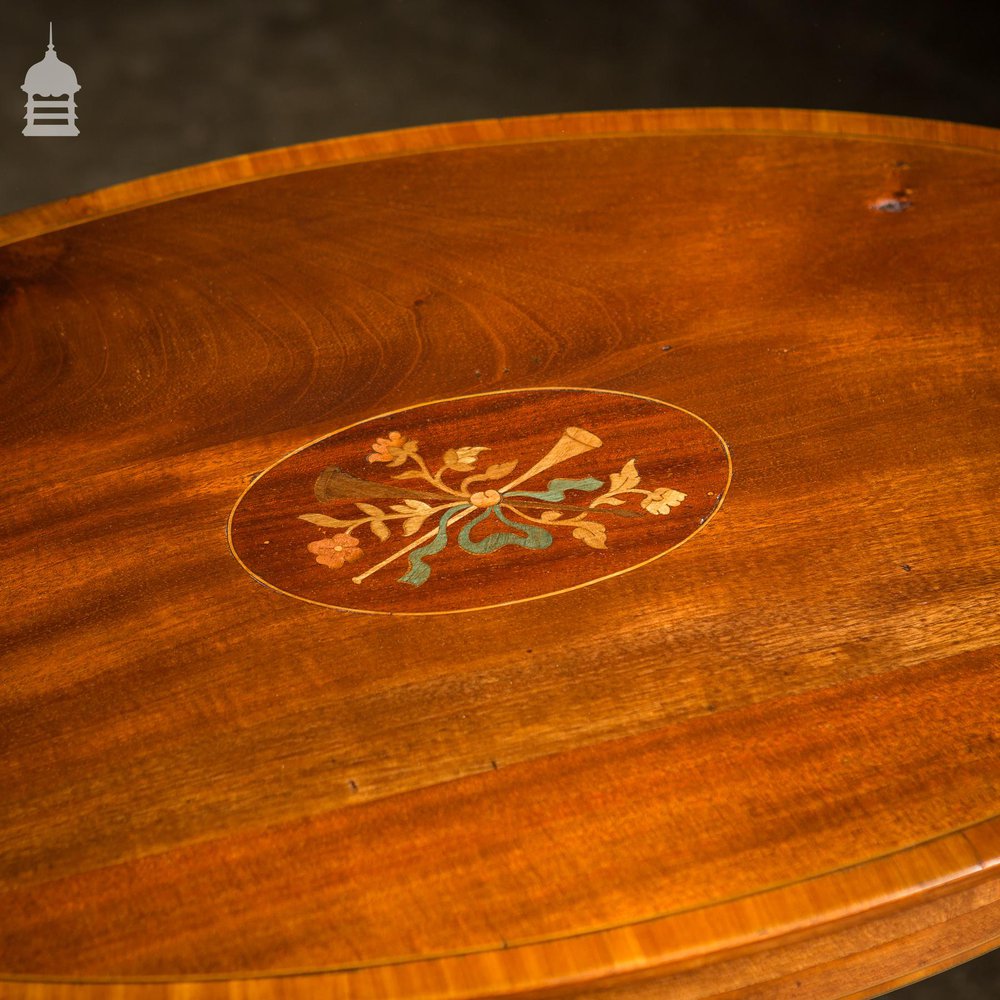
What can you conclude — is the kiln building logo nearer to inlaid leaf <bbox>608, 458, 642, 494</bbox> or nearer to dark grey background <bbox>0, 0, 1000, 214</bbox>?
dark grey background <bbox>0, 0, 1000, 214</bbox>

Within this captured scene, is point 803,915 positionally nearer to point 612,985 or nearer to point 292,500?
point 612,985

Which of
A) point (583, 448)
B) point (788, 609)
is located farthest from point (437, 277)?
point (788, 609)

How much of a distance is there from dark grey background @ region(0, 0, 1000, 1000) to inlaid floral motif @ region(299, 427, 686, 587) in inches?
70.5

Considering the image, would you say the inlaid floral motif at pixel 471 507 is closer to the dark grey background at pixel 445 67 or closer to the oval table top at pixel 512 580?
the oval table top at pixel 512 580

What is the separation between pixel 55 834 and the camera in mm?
883

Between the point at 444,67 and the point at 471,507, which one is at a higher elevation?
the point at 471,507

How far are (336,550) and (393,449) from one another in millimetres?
154

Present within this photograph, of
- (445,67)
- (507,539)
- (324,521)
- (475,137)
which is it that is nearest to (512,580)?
(507,539)

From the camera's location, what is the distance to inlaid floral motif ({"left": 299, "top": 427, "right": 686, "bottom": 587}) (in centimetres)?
112

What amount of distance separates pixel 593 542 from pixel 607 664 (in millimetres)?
151

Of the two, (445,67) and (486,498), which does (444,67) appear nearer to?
(445,67)

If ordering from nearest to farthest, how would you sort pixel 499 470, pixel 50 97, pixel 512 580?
1. pixel 512 580
2. pixel 499 470
3. pixel 50 97

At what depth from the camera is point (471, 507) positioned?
3.80ft

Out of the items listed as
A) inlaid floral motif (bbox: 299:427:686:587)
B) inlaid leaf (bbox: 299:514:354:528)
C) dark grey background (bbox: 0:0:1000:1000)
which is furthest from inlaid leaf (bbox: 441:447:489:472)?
dark grey background (bbox: 0:0:1000:1000)
